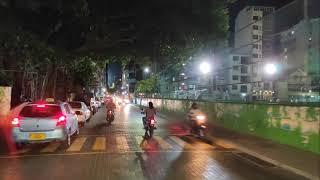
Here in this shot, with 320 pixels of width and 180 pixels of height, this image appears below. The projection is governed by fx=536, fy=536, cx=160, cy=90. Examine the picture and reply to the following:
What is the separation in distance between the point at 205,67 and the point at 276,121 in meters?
13.9

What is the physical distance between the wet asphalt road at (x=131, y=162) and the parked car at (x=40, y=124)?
0.40 metres

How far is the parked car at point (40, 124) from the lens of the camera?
17516 mm

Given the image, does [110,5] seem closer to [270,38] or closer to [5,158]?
[270,38]

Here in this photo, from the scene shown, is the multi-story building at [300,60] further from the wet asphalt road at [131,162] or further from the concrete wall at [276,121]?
the wet asphalt road at [131,162]

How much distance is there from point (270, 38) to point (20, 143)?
10.4 meters

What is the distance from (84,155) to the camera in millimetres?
15812

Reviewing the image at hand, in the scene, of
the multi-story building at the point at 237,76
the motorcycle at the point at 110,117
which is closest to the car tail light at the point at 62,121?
the multi-story building at the point at 237,76

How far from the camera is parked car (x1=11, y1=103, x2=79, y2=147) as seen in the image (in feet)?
57.5

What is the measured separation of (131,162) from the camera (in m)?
14.1

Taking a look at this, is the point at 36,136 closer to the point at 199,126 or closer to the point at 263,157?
the point at 263,157

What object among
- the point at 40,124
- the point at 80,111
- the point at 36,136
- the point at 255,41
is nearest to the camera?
the point at 36,136

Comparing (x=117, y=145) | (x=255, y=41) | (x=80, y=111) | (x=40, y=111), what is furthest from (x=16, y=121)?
(x=80, y=111)

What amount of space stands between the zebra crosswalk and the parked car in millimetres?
388

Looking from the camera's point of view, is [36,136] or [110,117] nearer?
[36,136]
